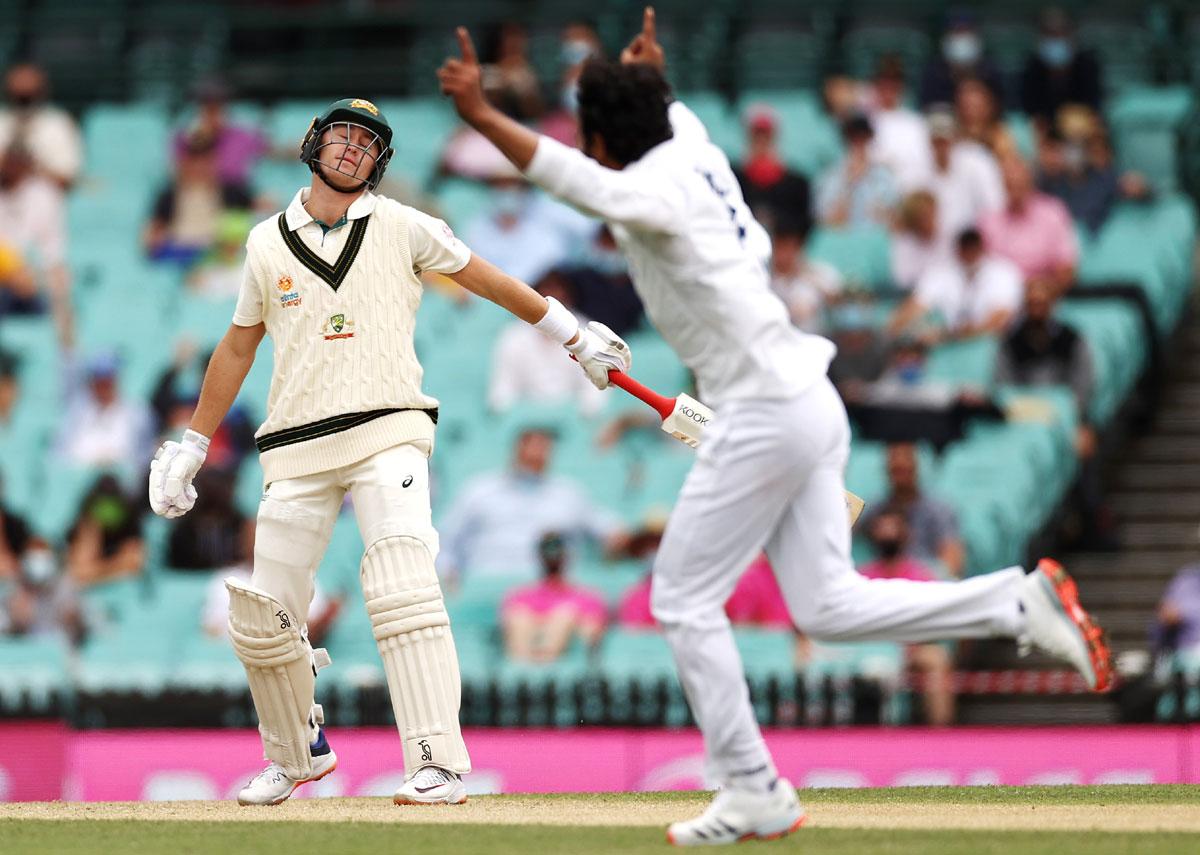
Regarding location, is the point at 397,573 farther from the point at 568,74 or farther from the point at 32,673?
the point at 568,74

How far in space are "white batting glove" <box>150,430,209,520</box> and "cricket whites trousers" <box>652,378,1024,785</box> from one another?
2.28 meters

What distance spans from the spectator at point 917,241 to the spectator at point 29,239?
5.86 m

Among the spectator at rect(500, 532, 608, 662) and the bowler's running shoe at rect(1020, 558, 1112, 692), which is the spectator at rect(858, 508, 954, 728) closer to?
the spectator at rect(500, 532, 608, 662)

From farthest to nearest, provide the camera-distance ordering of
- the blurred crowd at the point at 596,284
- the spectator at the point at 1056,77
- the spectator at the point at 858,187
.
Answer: the spectator at the point at 1056,77 → the spectator at the point at 858,187 → the blurred crowd at the point at 596,284

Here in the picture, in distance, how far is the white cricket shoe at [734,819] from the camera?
6.45 meters

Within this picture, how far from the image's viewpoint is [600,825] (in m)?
7.15

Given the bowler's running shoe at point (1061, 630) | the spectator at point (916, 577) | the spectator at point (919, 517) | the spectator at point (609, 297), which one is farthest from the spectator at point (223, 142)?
the bowler's running shoe at point (1061, 630)

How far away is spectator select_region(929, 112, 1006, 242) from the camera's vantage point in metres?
14.9

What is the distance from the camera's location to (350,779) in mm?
10891

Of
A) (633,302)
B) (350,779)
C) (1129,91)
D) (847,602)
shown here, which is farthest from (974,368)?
(847,602)

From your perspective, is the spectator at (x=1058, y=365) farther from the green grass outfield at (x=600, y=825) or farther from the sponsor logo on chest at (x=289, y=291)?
the sponsor logo on chest at (x=289, y=291)

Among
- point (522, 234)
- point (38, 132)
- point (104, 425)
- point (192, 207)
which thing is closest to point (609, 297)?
point (522, 234)

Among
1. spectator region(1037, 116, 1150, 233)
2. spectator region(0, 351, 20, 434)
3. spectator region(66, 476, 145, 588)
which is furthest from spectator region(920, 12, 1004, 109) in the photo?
spectator region(0, 351, 20, 434)

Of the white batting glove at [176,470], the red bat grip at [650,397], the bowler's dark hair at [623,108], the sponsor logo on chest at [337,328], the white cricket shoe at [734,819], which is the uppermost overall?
the bowler's dark hair at [623,108]
